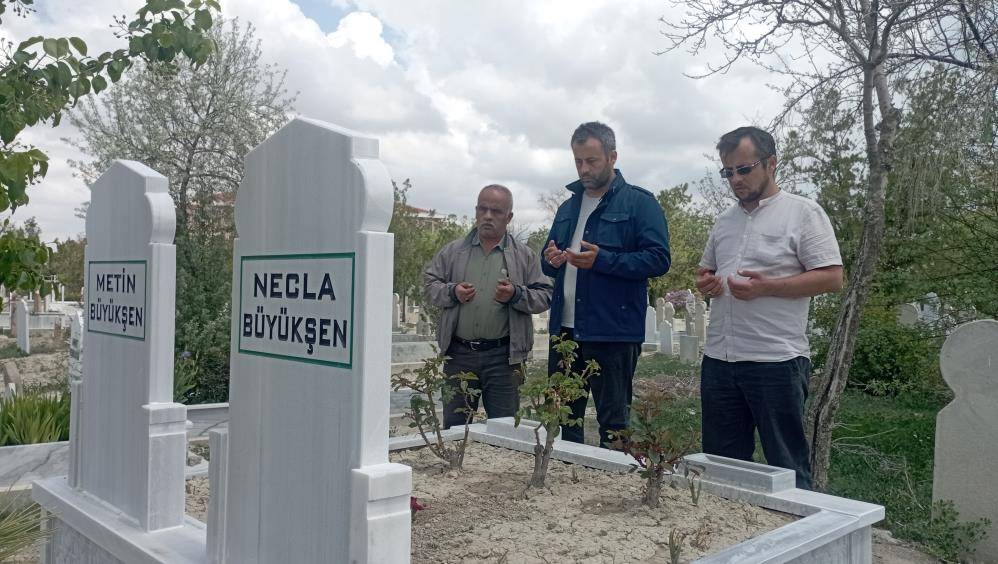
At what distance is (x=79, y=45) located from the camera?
12.4 ft

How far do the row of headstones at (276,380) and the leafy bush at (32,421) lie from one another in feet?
5.96

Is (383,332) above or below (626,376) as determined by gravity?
above

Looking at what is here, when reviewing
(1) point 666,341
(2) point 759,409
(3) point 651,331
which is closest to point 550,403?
(2) point 759,409

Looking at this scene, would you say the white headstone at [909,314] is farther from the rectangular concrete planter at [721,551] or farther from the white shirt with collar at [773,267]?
the rectangular concrete planter at [721,551]

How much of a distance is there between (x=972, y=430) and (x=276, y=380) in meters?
3.73

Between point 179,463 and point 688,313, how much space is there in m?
17.5

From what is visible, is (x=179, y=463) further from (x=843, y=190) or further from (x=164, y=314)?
(x=843, y=190)

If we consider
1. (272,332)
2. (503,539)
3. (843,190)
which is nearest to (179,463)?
(272,332)

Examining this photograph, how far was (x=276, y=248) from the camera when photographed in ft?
8.19

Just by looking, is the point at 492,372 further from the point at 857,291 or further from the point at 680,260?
the point at 680,260

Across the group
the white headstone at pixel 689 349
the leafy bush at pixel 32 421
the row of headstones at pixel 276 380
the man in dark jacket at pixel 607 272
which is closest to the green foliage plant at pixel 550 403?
the man in dark jacket at pixel 607 272

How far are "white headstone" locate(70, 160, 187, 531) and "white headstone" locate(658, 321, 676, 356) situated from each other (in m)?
15.1

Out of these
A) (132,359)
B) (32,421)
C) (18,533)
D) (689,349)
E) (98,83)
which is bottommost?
(689,349)

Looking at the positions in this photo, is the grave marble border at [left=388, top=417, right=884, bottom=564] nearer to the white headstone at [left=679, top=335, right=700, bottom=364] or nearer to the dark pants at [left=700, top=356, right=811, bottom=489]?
the dark pants at [left=700, top=356, right=811, bottom=489]
